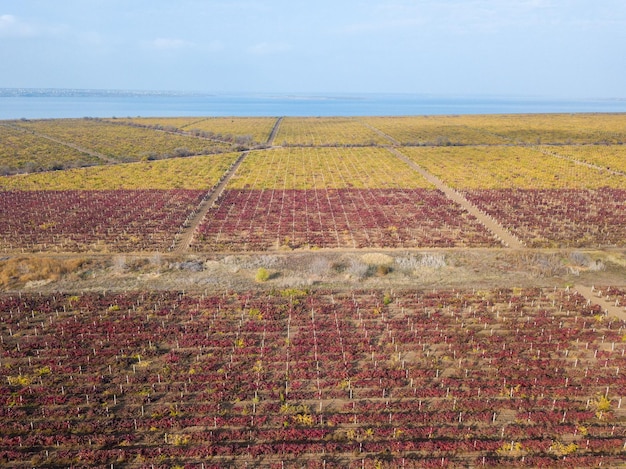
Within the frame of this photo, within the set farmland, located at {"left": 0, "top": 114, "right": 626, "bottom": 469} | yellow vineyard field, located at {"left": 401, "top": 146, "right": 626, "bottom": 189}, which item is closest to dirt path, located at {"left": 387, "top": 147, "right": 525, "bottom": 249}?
farmland, located at {"left": 0, "top": 114, "right": 626, "bottom": 469}

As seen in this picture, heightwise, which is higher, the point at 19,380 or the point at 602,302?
the point at 602,302

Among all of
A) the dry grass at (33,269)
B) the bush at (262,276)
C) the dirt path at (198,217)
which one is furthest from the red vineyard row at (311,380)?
the dirt path at (198,217)

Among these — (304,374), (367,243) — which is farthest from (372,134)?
(304,374)

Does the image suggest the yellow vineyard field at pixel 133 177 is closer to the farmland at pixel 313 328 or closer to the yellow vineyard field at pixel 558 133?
the farmland at pixel 313 328

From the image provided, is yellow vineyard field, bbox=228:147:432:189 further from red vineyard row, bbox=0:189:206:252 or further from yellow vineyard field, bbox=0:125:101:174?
yellow vineyard field, bbox=0:125:101:174

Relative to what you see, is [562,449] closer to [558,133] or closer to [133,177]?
[133,177]

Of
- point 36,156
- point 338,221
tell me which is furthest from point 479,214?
point 36,156
